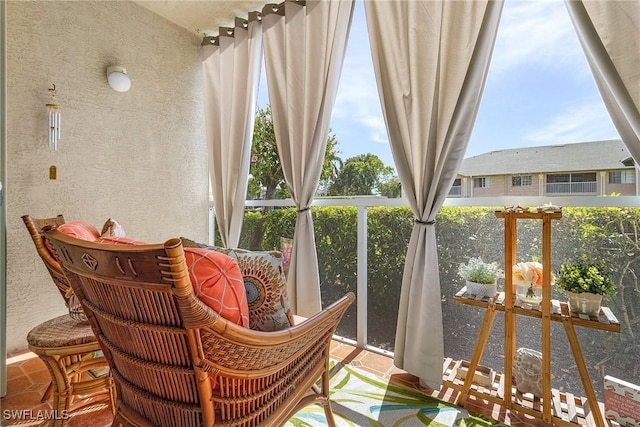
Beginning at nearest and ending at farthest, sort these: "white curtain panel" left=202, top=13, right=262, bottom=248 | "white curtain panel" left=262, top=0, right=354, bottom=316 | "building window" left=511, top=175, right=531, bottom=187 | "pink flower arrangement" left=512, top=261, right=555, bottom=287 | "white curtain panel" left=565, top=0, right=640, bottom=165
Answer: "white curtain panel" left=565, top=0, right=640, bottom=165, "pink flower arrangement" left=512, top=261, right=555, bottom=287, "building window" left=511, top=175, right=531, bottom=187, "white curtain panel" left=262, top=0, right=354, bottom=316, "white curtain panel" left=202, top=13, right=262, bottom=248

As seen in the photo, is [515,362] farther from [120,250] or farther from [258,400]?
[120,250]

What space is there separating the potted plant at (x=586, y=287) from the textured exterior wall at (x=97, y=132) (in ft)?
10.2

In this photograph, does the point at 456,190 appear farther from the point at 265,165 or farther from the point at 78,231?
the point at 78,231

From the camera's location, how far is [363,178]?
242 cm

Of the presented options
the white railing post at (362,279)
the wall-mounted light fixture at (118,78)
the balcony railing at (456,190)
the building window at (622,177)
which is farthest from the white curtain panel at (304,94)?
the building window at (622,177)

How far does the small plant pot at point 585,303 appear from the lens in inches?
54.9

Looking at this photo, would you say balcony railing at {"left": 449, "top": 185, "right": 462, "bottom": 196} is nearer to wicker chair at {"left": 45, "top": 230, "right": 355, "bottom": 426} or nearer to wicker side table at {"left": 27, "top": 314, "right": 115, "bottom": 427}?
wicker chair at {"left": 45, "top": 230, "right": 355, "bottom": 426}

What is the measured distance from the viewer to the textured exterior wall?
2160mm

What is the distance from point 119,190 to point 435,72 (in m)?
2.64

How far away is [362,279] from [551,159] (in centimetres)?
143

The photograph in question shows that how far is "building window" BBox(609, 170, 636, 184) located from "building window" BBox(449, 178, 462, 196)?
711 millimetres

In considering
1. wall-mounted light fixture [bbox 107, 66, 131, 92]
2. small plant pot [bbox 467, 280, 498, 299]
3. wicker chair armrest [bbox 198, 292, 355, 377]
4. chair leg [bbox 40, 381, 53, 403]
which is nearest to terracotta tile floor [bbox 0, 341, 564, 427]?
chair leg [bbox 40, 381, 53, 403]

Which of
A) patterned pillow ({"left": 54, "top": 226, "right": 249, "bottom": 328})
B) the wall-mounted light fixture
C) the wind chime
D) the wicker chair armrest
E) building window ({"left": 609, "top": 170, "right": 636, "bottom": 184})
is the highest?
the wall-mounted light fixture

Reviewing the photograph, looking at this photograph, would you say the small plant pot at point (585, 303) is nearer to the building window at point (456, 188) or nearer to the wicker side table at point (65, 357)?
the building window at point (456, 188)
